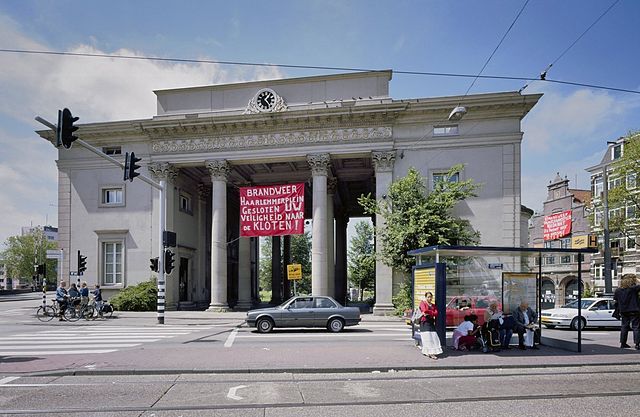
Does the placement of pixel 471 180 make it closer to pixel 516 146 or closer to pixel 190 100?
pixel 516 146

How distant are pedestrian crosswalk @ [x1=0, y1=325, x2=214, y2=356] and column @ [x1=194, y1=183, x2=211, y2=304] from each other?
15.0m

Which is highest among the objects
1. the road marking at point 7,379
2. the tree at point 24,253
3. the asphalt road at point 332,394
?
the asphalt road at point 332,394

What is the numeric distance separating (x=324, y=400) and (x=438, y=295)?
5.68m

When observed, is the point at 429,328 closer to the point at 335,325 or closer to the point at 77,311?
the point at 335,325

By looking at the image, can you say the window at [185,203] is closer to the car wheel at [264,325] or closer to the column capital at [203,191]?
the column capital at [203,191]

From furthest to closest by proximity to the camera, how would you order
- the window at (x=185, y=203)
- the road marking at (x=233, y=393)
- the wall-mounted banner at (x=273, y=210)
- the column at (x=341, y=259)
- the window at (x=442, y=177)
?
the column at (x=341, y=259) < the window at (x=185, y=203) < the wall-mounted banner at (x=273, y=210) < the window at (x=442, y=177) < the road marking at (x=233, y=393)

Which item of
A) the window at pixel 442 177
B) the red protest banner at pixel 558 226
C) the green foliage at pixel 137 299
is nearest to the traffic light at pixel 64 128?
the green foliage at pixel 137 299

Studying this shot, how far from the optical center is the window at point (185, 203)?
110 ft

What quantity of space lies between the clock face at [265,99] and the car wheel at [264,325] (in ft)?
49.3

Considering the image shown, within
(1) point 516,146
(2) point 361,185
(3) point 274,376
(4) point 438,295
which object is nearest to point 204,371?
(3) point 274,376

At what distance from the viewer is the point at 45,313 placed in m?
23.8

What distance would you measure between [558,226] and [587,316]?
77.0 ft

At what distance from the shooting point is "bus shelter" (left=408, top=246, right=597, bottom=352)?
12.4m

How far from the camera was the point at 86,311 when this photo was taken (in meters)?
23.6
